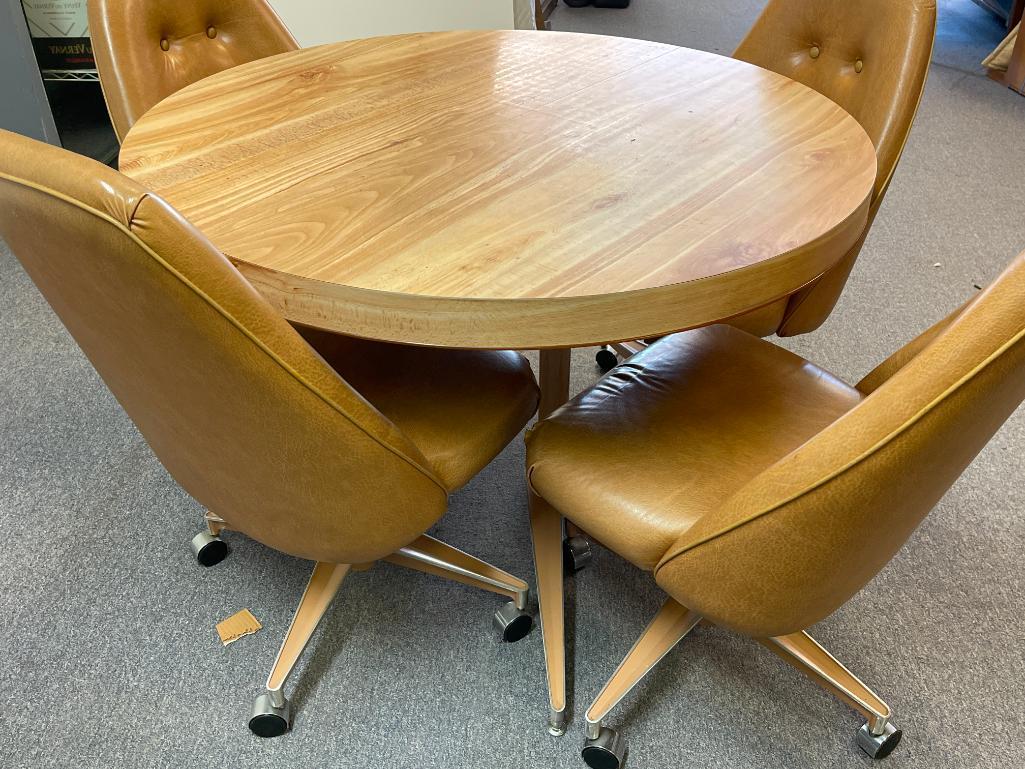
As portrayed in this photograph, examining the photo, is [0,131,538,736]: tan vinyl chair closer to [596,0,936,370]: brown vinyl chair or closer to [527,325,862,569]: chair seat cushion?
[527,325,862,569]: chair seat cushion

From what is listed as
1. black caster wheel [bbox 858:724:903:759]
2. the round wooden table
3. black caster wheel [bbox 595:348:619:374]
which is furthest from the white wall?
black caster wheel [bbox 858:724:903:759]

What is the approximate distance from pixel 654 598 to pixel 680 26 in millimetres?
3741

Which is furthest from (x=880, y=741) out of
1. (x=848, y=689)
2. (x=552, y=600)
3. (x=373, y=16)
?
(x=373, y=16)

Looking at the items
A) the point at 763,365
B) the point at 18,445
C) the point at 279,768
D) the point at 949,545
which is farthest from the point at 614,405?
the point at 18,445

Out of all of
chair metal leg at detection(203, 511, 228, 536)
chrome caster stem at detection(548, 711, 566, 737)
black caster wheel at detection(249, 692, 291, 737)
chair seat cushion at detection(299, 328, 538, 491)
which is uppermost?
chair seat cushion at detection(299, 328, 538, 491)

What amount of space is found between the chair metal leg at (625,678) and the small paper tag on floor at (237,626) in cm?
60

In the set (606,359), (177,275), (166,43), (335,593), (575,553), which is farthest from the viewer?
(606,359)

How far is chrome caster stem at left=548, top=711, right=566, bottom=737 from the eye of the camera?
137 centimetres

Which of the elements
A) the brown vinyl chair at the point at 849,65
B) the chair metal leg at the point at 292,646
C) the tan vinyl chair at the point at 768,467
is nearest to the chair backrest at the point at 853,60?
the brown vinyl chair at the point at 849,65

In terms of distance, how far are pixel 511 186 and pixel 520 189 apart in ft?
0.05

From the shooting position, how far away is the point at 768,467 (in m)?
1.07

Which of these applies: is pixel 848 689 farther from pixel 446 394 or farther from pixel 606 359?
pixel 606 359

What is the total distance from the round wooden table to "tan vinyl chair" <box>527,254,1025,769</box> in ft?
0.71

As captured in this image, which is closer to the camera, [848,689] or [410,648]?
[848,689]
